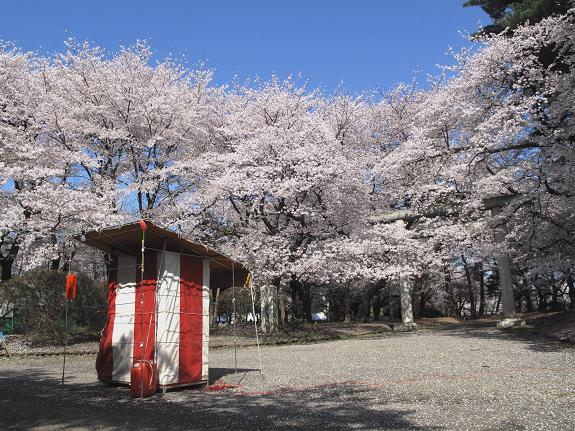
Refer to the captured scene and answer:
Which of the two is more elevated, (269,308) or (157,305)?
(157,305)

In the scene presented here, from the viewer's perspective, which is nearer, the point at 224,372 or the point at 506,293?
the point at 224,372

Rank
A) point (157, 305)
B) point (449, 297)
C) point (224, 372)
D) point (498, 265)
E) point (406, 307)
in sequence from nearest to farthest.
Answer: point (157, 305) → point (224, 372) → point (498, 265) → point (406, 307) → point (449, 297)

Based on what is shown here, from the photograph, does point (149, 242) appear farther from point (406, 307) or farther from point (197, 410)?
point (406, 307)

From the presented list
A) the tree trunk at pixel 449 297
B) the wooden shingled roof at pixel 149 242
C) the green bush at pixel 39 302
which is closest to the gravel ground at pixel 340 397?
the wooden shingled roof at pixel 149 242

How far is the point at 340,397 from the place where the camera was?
7508 mm

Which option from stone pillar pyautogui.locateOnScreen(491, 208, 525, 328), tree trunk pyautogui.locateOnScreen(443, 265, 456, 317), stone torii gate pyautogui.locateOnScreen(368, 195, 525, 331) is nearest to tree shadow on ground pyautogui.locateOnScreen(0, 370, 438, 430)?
stone torii gate pyautogui.locateOnScreen(368, 195, 525, 331)

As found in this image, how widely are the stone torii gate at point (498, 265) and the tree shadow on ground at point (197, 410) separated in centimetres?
1431

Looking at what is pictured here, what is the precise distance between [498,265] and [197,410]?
20807 millimetres

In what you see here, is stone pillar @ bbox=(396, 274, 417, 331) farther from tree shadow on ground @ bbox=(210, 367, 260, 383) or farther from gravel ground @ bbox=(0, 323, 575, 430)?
tree shadow on ground @ bbox=(210, 367, 260, 383)

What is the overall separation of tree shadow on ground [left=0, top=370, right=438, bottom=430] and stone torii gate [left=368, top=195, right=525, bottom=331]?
47.0 ft

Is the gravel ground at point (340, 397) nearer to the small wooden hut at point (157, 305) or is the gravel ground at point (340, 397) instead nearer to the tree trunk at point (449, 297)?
the small wooden hut at point (157, 305)

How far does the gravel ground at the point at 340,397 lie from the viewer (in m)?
5.88

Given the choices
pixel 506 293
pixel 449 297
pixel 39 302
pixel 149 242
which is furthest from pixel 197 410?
pixel 449 297

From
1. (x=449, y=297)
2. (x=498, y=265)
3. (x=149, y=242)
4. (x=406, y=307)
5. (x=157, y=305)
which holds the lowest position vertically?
(x=406, y=307)
